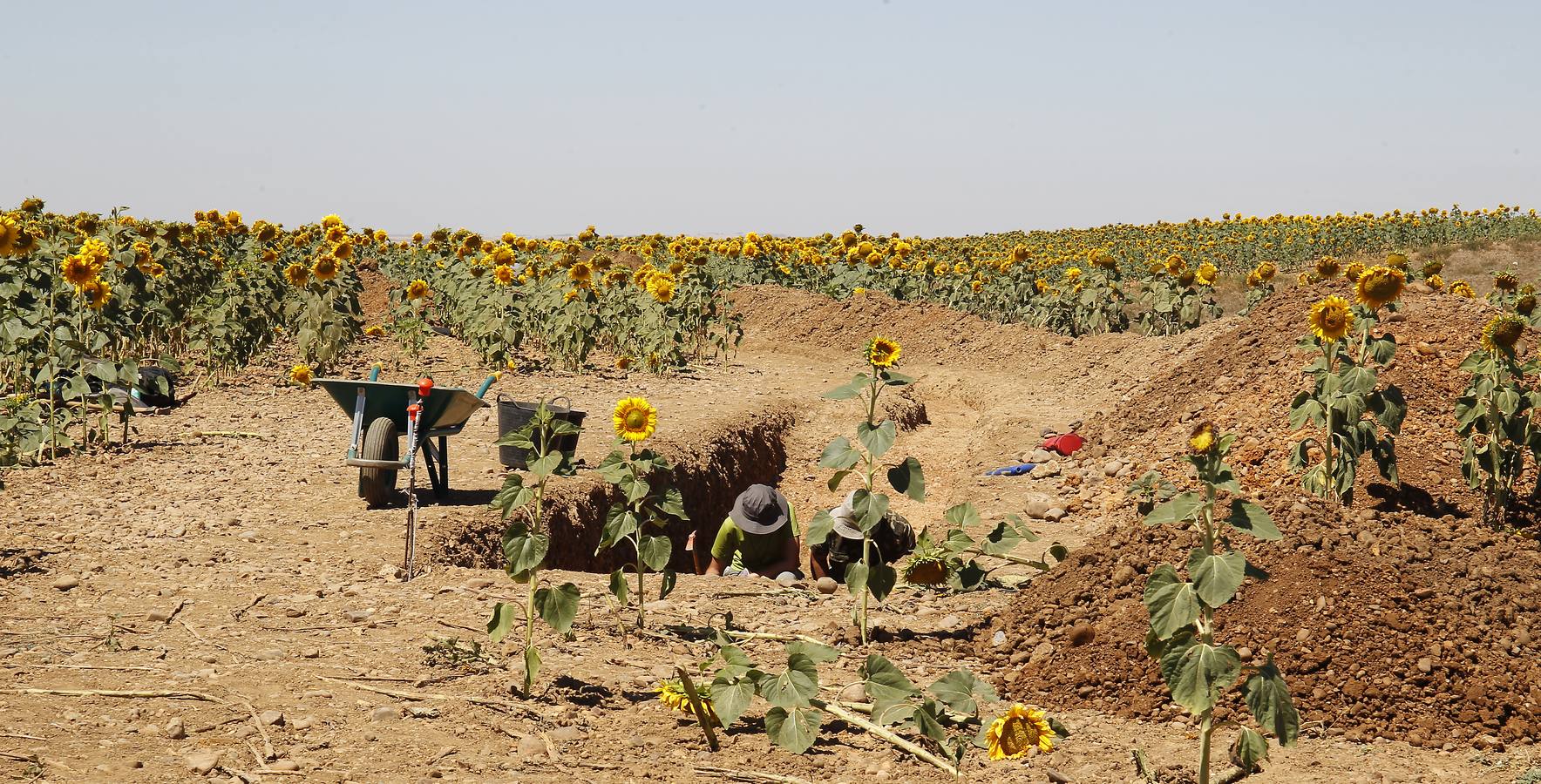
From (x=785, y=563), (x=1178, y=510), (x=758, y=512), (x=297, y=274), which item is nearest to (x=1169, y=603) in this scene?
(x=1178, y=510)

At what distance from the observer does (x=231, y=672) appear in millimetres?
4887

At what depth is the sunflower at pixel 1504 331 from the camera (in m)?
6.69

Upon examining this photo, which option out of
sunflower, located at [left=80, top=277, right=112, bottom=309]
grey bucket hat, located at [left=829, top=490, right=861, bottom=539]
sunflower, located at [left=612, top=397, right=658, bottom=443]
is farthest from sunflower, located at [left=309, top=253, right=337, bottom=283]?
sunflower, located at [left=612, top=397, right=658, bottom=443]

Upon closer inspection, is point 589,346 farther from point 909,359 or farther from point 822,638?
point 822,638

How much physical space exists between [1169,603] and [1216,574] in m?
0.16

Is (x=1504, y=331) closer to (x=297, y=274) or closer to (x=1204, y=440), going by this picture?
(x=1204, y=440)

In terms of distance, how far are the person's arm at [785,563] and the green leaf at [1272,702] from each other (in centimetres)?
464

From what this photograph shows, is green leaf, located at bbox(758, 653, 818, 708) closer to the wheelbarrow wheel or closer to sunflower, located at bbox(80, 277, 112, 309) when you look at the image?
the wheelbarrow wheel

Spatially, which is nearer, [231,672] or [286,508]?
[231,672]

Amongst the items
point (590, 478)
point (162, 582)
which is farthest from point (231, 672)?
point (590, 478)

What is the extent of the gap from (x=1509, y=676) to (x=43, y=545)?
7093 mm

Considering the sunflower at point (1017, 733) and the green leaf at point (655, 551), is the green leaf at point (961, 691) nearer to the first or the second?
the sunflower at point (1017, 733)

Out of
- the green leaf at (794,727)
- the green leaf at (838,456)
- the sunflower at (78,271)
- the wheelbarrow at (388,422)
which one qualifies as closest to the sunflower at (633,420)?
the green leaf at (838,456)

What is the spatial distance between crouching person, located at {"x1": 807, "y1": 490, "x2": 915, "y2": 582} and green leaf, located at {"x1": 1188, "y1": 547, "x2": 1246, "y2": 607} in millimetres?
3636
